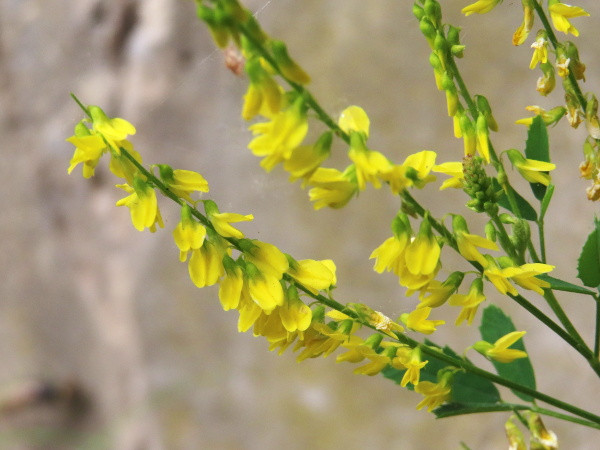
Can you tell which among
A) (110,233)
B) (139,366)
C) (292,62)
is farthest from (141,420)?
(292,62)

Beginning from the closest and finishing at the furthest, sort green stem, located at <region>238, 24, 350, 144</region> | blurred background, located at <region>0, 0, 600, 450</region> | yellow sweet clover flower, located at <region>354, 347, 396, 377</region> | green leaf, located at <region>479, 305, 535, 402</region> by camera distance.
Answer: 1. green stem, located at <region>238, 24, 350, 144</region>
2. yellow sweet clover flower, located at <region>354, 347, 396, 377</region>
3. green leaf, located at <region>479, 305, 535, 402</region>
4. blurred background, located at <region>0, 0, 600, 450</region>

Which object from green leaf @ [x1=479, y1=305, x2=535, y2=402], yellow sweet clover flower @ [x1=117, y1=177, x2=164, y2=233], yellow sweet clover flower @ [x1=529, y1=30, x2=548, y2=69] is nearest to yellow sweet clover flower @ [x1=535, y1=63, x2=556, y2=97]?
yellow sweet clover flower @ [x1=529, y1=30, x2=548, y2=69]

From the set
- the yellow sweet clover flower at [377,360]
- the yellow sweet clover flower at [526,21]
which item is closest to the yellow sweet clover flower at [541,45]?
the yellow sweet clover flower at [526,21]

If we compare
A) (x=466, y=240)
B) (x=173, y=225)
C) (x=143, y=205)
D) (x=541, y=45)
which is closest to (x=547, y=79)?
(x=541, y=45)

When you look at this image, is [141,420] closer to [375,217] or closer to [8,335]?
[8,335]

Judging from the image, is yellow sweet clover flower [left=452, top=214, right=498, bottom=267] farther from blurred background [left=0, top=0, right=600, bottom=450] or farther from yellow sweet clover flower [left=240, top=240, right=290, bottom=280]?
blurred background [left=0, top=0, right=600, bottom=450]

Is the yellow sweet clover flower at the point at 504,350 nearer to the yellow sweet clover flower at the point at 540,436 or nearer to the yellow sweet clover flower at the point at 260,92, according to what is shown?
the yellow sweet clover flower at the point at 540,436
